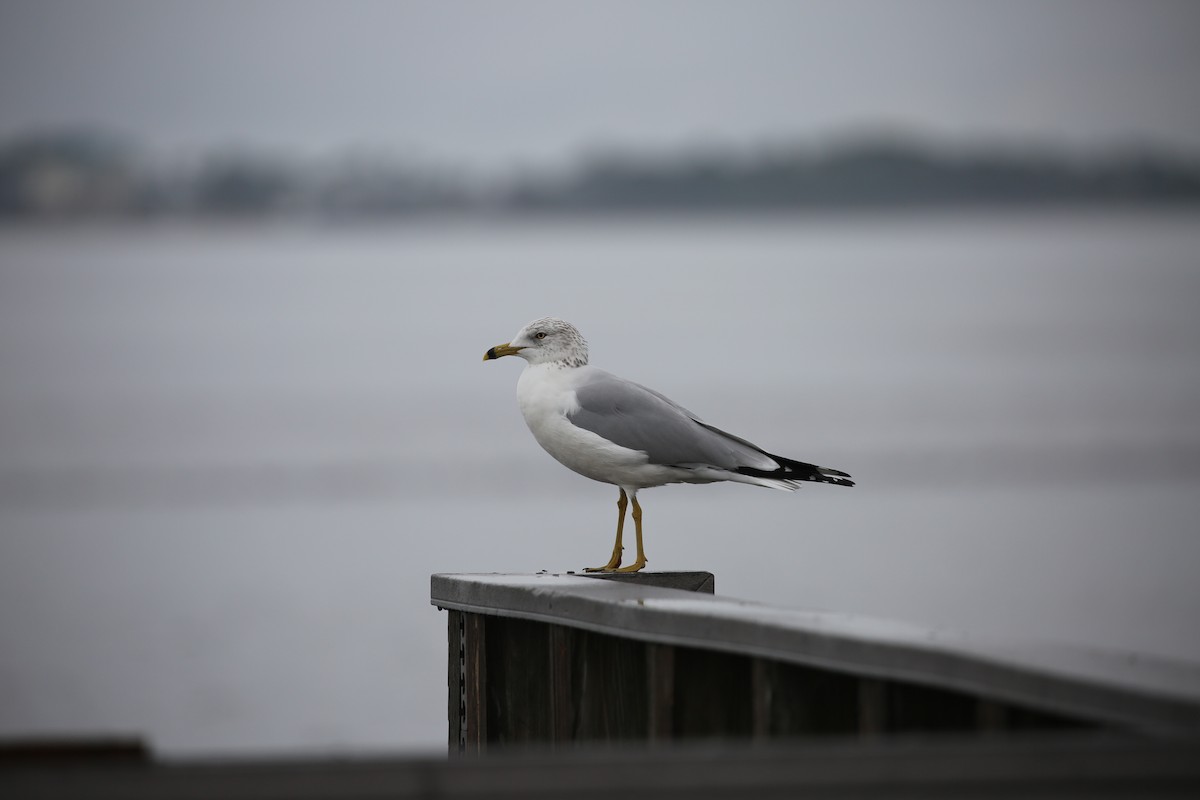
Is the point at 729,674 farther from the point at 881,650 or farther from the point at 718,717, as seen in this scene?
the point at 881,650

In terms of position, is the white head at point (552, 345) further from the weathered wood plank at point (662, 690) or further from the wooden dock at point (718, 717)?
the weathered wood plank at point (662, 690)

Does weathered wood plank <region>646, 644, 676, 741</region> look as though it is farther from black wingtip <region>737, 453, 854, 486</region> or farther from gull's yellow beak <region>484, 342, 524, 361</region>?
gull's yellow beak <region>484, 342, 524, 361</region>

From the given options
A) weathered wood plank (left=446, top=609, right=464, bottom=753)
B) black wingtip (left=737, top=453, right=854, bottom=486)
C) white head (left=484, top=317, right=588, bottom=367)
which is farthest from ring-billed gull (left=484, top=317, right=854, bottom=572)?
weathered wood plank (left=446, top=609, right=464, bottom=753)

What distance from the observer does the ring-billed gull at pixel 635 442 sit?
6.78 m

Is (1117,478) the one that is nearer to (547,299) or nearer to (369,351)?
(369,351)

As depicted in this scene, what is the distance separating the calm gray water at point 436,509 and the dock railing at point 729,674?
523 cm

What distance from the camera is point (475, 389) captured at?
58.3 metres

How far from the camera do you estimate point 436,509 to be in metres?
31.2

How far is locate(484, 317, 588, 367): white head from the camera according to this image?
7.17m

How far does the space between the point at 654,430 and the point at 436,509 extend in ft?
81.0

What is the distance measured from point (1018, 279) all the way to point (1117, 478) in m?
104

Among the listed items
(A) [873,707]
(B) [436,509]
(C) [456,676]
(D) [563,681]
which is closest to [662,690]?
(D) [563,681]

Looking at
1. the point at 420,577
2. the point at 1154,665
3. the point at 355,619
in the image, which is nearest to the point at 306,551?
the point at 420,577

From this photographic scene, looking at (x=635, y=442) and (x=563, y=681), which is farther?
(x=635, y=442)
